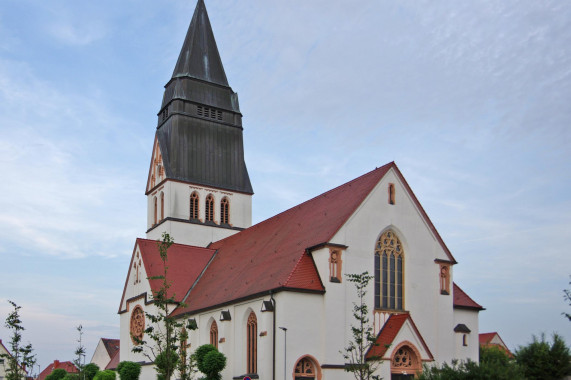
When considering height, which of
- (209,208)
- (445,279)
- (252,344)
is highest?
(209,208)

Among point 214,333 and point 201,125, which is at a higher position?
point 201,125

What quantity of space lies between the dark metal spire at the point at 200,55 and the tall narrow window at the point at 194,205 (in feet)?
34.0

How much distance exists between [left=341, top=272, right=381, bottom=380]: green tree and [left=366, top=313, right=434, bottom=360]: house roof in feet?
1.26

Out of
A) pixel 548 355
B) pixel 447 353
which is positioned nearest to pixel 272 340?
pixel 447 353

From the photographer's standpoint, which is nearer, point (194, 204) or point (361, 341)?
point (361, 341)

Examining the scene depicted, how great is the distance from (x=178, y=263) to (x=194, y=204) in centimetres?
768

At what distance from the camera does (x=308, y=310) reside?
37.1 meters

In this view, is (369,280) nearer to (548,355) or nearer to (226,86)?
(548,355)

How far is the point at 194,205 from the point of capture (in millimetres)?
58969

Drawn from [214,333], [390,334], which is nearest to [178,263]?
[214,333]

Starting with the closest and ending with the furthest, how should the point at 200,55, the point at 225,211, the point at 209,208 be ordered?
the point at 209,208, the point at 225,211, the point at 200,55

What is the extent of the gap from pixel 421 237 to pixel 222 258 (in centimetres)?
1685

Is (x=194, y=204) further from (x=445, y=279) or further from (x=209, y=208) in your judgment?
(x=445, y=279)

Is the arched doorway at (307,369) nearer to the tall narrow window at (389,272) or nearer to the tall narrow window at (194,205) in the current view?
the tall narrow window at (389,272)
